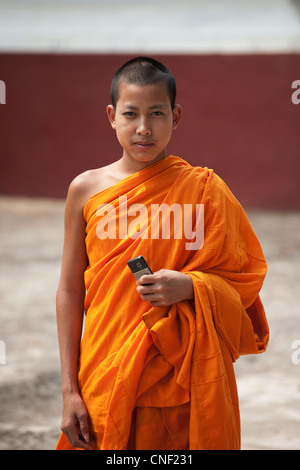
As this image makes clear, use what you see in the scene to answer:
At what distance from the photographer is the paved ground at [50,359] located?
118 inches

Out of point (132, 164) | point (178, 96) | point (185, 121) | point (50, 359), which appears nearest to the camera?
point (132, 164)

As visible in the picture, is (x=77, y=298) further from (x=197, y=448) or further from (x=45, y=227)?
(x=45, y=227)

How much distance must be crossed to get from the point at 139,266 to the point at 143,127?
0.36 meters

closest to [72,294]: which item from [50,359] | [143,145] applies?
[143,145]

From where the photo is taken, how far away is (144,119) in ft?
5.26

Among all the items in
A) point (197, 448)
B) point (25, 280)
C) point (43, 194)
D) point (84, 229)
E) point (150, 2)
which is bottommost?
point (197, 448)

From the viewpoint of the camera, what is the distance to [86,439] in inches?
64.4

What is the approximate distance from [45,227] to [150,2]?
4.32 metres

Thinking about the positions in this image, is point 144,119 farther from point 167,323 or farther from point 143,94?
point 167,323

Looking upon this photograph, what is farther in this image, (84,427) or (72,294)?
(72,294)

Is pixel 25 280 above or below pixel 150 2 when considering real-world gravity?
below

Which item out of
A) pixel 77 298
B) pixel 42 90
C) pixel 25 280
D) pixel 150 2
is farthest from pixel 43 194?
pixel 77 298

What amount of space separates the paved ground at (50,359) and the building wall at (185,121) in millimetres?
2143

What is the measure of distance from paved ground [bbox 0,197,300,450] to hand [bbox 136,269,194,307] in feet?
5.16
